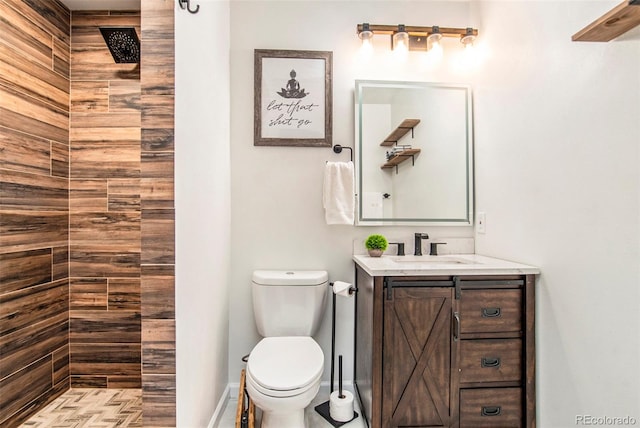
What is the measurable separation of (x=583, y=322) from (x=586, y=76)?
992 mm

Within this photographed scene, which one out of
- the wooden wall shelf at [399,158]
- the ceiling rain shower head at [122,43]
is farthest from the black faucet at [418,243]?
the ceiling rain shower head at [122,43]

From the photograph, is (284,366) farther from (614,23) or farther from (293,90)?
(614,23)

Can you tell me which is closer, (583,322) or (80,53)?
(583,322)

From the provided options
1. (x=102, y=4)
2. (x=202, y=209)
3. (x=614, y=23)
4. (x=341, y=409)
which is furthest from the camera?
(x=102, y=4)

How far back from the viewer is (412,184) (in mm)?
2137

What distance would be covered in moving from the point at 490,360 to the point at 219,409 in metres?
1.47

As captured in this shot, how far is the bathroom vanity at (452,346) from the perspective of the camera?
60.4 inches

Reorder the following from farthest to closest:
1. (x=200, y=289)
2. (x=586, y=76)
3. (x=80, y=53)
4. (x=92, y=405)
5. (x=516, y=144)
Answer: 1. (x=80, y=53)
2. (x=92, y=405)
3. (x=516, y=144)
4. (x=200, y=289)
5. (x=586, y=76)

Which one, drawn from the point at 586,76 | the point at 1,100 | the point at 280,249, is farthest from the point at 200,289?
the point at 586,76

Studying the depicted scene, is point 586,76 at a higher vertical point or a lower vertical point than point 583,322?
higher

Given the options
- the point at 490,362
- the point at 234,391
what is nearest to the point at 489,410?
the point at 490,362

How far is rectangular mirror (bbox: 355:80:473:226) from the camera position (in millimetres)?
2129

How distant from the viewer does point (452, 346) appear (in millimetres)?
1547

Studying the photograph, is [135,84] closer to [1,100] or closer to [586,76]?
[1,100]
